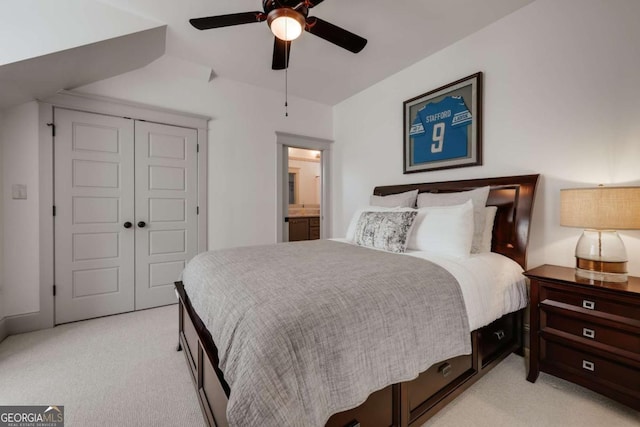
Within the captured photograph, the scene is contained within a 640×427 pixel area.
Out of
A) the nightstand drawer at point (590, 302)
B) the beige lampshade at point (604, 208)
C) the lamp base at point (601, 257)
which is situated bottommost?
the nightstand drawer at point (590, 302)

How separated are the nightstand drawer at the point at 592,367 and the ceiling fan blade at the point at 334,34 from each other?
242cm

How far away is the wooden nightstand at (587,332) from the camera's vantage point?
4.67ft

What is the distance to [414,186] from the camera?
302 cm

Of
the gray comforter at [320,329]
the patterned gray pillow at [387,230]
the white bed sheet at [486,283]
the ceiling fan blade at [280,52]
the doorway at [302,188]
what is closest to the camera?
the gray comforter at [320,329]

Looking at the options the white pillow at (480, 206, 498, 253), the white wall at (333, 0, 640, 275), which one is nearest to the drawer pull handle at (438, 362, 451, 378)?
the white pillow at (480, 206, 498, 253)

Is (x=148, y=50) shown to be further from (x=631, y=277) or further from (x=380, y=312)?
(x=631, y=277)

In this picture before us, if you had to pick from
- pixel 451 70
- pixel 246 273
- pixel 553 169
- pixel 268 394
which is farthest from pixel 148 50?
pixel 553 169

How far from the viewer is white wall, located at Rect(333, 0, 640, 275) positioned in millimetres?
1788

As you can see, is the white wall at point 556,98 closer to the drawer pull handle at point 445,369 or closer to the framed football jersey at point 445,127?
the framed football jersey at point 445,127

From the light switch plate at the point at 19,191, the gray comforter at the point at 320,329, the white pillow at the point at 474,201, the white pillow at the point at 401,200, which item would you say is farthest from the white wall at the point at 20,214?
the white pillow at the point at 474,201

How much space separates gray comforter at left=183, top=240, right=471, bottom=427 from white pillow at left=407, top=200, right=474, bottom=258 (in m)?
0.50

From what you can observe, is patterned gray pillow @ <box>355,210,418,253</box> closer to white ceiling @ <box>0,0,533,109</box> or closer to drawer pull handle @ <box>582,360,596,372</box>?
drawer pull handle @ <box>582,360,596,372</box>

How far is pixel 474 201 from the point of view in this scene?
88.0 inches

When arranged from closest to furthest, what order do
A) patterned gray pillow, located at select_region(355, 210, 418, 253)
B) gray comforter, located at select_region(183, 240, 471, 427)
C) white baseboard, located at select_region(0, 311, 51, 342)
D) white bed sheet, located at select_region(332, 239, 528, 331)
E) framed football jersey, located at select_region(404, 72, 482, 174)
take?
gray comforter, located at select_region(183, 240, 471, 427)
white bed sheet, located at select_region(332, 239, 528, 331)
patterned gray pillow, located at select_region(355, 210, 418, 253)
white baseboard, located at select_region(0, 311, 51, 342)
framed football jersey, located at select_region(404, 72, 482, 174)
